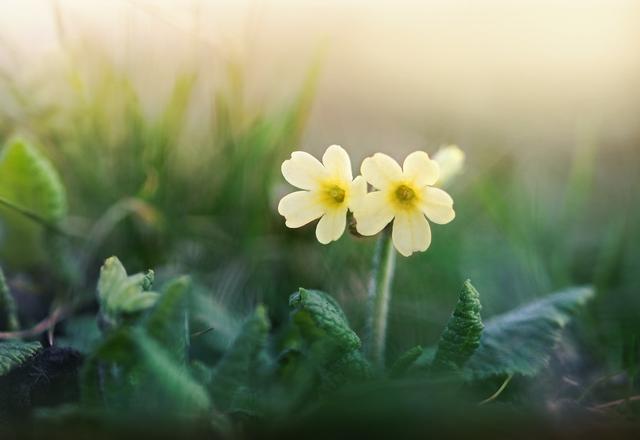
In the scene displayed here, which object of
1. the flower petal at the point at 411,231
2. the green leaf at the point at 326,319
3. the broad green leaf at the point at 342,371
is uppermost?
the flower petal at the point at 411,231

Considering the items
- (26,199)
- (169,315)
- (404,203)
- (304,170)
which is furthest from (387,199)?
(26,199)

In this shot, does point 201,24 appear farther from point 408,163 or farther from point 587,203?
point 587,203

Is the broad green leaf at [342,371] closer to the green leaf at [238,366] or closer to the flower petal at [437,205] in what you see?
the green leaf at [238,366]

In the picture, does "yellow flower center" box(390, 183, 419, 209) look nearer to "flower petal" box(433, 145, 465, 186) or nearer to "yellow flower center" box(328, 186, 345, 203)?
"yellow flower center" box(328, 186, 345, 203)

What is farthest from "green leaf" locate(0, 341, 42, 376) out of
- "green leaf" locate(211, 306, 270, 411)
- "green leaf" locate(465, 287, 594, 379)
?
"green leaf" locate(465, 287, 594, 379)

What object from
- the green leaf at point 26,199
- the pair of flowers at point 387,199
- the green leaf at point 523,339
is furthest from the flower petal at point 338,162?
the green leaf at point 26,199

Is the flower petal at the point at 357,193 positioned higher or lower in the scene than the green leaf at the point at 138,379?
higher
